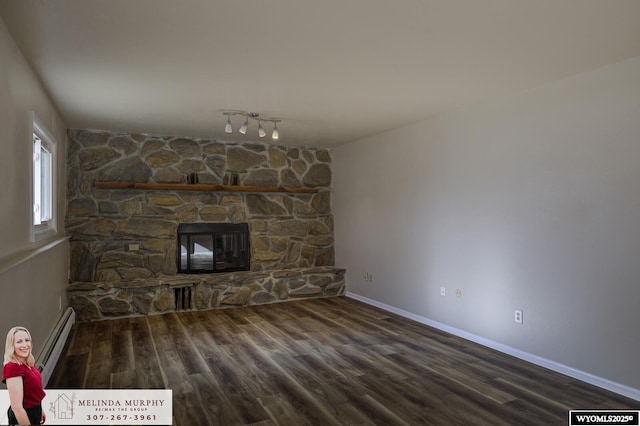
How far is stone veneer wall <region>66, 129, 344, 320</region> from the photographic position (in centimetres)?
504

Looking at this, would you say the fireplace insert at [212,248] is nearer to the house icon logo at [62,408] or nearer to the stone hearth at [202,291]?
the stone hearth at [202,291]

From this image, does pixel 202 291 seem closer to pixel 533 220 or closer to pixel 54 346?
pixel 54 346

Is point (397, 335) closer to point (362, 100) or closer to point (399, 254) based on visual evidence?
point (399, 254)

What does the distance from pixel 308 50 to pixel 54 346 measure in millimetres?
3011

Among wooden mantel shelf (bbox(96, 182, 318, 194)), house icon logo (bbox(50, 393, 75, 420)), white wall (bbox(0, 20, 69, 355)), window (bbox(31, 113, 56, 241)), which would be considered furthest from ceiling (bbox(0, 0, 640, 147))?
house icon logo (bbox(50, 393, 75, 420))

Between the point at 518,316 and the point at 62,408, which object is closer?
the point at 62,408

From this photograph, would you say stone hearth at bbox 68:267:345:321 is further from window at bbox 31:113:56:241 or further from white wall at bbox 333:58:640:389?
white wall at bbox 333:58:640:389

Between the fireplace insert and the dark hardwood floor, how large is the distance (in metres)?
1.01

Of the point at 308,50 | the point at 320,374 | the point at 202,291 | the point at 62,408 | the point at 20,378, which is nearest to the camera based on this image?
the point at 20,378

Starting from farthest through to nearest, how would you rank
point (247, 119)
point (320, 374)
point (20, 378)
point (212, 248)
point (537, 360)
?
point (212, 248), point (247, 119), point (537, 360), point (320, 374), point (20, 378)

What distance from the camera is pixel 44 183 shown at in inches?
157

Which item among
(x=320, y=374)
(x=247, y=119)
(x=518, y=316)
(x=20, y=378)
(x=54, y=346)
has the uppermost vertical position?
(x=247, y=119)

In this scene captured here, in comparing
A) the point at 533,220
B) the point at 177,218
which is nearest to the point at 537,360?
the point at 533,220

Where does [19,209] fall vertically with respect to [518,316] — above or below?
above
